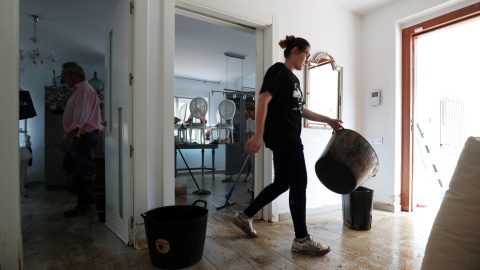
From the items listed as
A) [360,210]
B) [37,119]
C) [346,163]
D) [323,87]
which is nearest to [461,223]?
[346,163]

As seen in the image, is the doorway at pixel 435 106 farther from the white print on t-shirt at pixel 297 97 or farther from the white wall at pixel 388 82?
the white print on t-shirt at pixel 297 97

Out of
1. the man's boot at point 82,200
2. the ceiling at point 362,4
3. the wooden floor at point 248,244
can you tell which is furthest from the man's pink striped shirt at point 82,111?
the ceiling at point 362,4

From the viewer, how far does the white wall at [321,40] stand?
2.72 m

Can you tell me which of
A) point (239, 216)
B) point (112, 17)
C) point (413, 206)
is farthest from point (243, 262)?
point (413, 206)

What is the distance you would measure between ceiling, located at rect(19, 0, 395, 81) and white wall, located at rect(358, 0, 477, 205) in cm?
→ 25

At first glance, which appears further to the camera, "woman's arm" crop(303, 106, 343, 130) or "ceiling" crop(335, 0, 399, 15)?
"ceiling" crop(335, 0, 399, 15)

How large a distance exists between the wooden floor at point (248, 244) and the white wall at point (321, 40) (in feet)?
0.98

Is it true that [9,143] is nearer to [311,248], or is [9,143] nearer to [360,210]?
[311,248]

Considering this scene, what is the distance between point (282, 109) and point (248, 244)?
103 cm

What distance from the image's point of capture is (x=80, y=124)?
2.55m

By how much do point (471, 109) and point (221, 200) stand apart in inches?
153

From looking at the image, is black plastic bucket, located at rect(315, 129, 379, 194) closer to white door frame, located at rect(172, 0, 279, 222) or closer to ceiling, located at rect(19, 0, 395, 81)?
white door frame, located at rect(172, 0, 279, 222)

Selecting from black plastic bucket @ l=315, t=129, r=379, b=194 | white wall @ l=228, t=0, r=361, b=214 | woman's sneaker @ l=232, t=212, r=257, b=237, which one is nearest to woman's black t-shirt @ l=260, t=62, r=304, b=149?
black plastic bucket @ l=315, t=129, r=379, b=194

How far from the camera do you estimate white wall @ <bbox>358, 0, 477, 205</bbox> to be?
3.11 m
